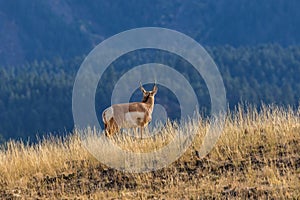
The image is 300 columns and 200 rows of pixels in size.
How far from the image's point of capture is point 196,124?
1251cm

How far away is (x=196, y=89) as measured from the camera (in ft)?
348

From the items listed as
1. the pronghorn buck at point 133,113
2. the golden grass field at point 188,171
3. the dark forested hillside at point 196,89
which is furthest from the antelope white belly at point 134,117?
the dark forested hillside at point 196,89

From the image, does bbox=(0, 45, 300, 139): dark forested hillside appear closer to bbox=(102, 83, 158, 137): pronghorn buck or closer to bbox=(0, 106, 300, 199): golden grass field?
bbox=(102, 83, 158, 137): pronghorn buck

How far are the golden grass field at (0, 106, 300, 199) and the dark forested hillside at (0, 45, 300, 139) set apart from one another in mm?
79190

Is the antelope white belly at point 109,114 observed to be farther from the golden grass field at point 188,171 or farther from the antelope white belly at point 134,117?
the golden grass field at point 188,171

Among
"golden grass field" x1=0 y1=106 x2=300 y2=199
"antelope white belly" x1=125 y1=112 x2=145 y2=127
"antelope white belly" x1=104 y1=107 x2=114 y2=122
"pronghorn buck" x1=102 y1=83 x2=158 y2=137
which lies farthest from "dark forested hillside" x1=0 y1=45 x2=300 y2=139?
"golden grass field" x1=0 y1=106 x2=300 y2=199

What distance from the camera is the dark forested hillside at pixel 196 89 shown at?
111 m

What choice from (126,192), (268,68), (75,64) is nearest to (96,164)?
(126,192)

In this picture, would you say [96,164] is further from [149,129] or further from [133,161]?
[149,129]

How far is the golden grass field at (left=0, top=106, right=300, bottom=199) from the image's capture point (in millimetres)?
9719

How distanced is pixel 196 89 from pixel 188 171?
314 feet

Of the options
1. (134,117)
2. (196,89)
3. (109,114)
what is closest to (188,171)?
(134,117)

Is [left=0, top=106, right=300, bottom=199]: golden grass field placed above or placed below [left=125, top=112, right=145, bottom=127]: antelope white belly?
below

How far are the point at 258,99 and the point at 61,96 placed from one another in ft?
96.9
